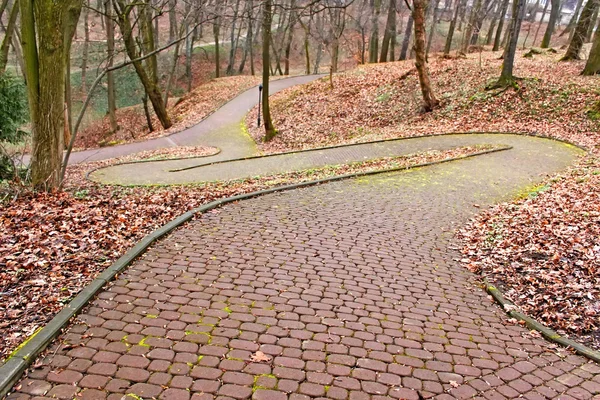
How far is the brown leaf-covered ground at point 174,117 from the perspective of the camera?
2652 cm

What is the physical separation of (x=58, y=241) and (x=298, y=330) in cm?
363

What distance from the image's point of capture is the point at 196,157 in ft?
59.4

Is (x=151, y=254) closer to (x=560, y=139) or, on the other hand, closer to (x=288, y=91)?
(x=560, y=139)

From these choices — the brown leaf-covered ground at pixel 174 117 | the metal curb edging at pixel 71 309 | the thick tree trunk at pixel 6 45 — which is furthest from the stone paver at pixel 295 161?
the brown leaf-covered ground at pixel 174 117

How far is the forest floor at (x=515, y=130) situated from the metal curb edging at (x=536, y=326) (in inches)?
5.2

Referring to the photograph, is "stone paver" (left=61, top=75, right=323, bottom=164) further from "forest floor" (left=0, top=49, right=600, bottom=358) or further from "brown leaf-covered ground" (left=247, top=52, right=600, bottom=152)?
"forest floor" (left=0, top=49, right=600, bottom=358)

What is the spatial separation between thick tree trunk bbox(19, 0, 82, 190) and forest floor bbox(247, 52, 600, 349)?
778 centimetres

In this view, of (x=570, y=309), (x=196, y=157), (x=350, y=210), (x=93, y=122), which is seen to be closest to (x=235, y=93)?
(x=93, y=122)

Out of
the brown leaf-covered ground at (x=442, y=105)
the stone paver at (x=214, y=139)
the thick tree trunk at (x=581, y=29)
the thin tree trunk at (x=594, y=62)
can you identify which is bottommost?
the stone paver at (x=214, y=139)

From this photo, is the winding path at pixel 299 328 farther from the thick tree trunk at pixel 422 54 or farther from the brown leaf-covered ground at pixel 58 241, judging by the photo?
the thick tree trunk at pixel 422 54

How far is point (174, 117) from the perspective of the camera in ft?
97.1

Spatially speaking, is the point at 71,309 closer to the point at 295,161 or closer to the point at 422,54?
the point at 295,161

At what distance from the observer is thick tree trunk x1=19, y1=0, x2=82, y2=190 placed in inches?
299

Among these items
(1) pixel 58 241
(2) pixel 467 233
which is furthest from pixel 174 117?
(2) pixel 467 233
